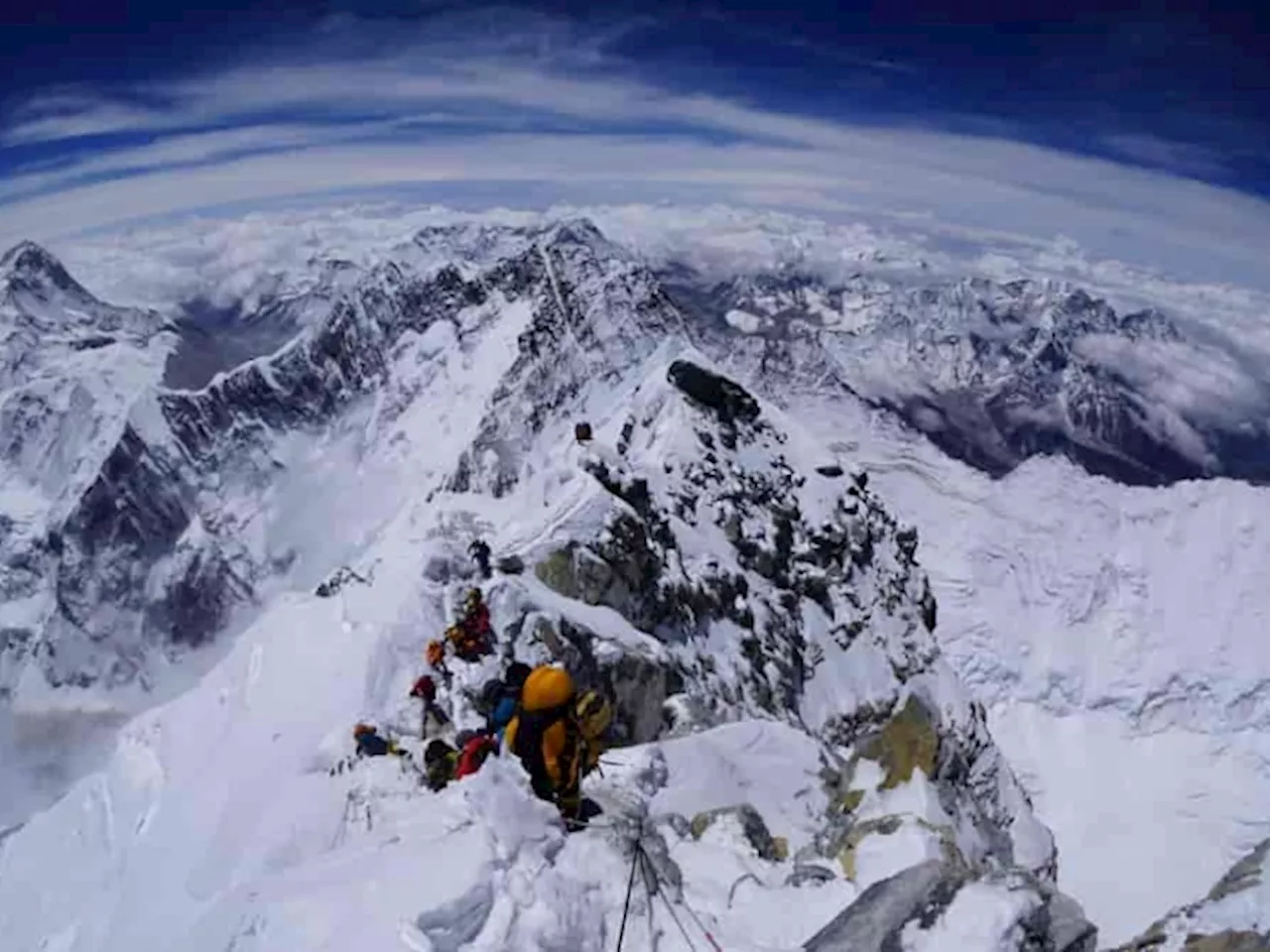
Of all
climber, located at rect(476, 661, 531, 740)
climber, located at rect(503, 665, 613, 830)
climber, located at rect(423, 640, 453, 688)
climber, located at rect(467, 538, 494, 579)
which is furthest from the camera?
climber, located at rect(467, 538, 494, 579)

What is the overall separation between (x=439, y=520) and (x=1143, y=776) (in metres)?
173

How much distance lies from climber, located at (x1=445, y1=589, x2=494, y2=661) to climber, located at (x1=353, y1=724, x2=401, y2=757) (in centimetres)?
562

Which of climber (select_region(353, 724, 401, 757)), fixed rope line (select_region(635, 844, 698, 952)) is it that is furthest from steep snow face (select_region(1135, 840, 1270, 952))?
climber (select_region(353, 724, 401, 757))

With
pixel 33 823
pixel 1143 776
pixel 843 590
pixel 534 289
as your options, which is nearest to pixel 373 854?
pixel 33 823

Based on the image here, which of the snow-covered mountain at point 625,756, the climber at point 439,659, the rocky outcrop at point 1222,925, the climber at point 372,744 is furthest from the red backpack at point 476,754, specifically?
the climber at point 439,659

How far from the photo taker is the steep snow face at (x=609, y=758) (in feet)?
47.0

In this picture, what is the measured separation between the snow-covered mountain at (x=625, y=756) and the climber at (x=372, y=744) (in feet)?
2.70

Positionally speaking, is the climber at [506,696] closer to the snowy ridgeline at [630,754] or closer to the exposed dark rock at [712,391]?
the snowy ridgeline at [630,754]

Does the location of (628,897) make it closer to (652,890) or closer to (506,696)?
(652,890)

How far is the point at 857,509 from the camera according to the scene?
236 ft

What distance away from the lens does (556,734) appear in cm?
1520

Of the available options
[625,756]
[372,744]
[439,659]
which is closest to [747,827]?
[625,756]

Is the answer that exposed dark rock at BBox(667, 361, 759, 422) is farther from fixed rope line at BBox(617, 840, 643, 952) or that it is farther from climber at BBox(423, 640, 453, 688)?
fixed rope line at BBox(617, 840, 643, 952)

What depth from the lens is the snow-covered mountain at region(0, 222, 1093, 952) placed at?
47.1ft
